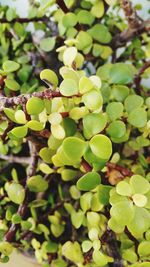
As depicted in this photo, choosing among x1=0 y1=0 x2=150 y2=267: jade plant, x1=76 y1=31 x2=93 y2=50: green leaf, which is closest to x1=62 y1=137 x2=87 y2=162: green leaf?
x1=0 y1=0 x2=150 y2=267: jade plant

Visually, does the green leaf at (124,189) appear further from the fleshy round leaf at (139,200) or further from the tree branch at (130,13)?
the tree branch at (130,13)

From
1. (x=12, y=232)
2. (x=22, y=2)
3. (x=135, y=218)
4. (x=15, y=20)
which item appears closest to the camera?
(x=135, y=218)

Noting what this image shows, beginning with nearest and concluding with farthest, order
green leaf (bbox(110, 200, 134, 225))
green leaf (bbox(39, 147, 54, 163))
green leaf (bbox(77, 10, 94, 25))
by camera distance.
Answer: green leaf (bbox(110, 200, 134, 225)) < green leaf (bbox(39, 147, 54, 163)) < green leaf (bbox(77, 10, 94, 25))

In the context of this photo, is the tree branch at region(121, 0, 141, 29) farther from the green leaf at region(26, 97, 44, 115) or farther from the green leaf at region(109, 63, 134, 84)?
the green leaf at region(26, 97, 44, 115)

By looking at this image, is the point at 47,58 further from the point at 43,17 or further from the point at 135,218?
the point at 135,218

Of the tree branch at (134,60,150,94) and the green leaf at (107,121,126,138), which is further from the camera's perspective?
the tree branch at (134,60,150,94)

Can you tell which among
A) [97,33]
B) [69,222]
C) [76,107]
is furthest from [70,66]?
[69,222]
